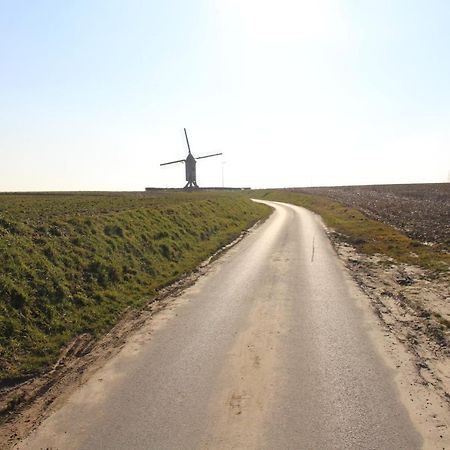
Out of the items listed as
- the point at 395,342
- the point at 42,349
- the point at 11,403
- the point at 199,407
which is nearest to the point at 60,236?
the point at 42,349

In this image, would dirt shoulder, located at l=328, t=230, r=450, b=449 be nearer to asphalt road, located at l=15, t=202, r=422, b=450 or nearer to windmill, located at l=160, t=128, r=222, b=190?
asphalt road, located at l=15, t=202, r=422, b=450

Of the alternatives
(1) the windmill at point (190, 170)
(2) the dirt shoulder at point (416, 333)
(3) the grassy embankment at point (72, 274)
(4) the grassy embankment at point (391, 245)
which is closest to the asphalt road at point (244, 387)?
(2) the dirt shoulder at point (416, 333)

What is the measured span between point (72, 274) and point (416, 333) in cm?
1275

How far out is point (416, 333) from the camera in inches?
539

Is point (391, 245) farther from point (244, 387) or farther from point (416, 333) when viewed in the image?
point (244, 387)

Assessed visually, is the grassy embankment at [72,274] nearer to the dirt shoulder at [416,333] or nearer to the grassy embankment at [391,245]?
the dirt shoulder at [416,333]

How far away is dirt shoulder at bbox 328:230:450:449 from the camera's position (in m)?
9.12

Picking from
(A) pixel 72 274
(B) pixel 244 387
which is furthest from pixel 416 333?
(A) pixel 72 274

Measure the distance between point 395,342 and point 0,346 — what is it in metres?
11.1

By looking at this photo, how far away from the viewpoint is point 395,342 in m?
12.9

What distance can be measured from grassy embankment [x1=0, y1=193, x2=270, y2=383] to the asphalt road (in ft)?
7.36

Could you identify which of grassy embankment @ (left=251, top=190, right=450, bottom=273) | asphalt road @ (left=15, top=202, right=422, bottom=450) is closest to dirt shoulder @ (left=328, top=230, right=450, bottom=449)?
asphalt road @ (left=15, top=202, right=422, bottom=450)

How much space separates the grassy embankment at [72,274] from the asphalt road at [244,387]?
2244 millimetres

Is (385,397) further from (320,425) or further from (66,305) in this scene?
(66,305)
